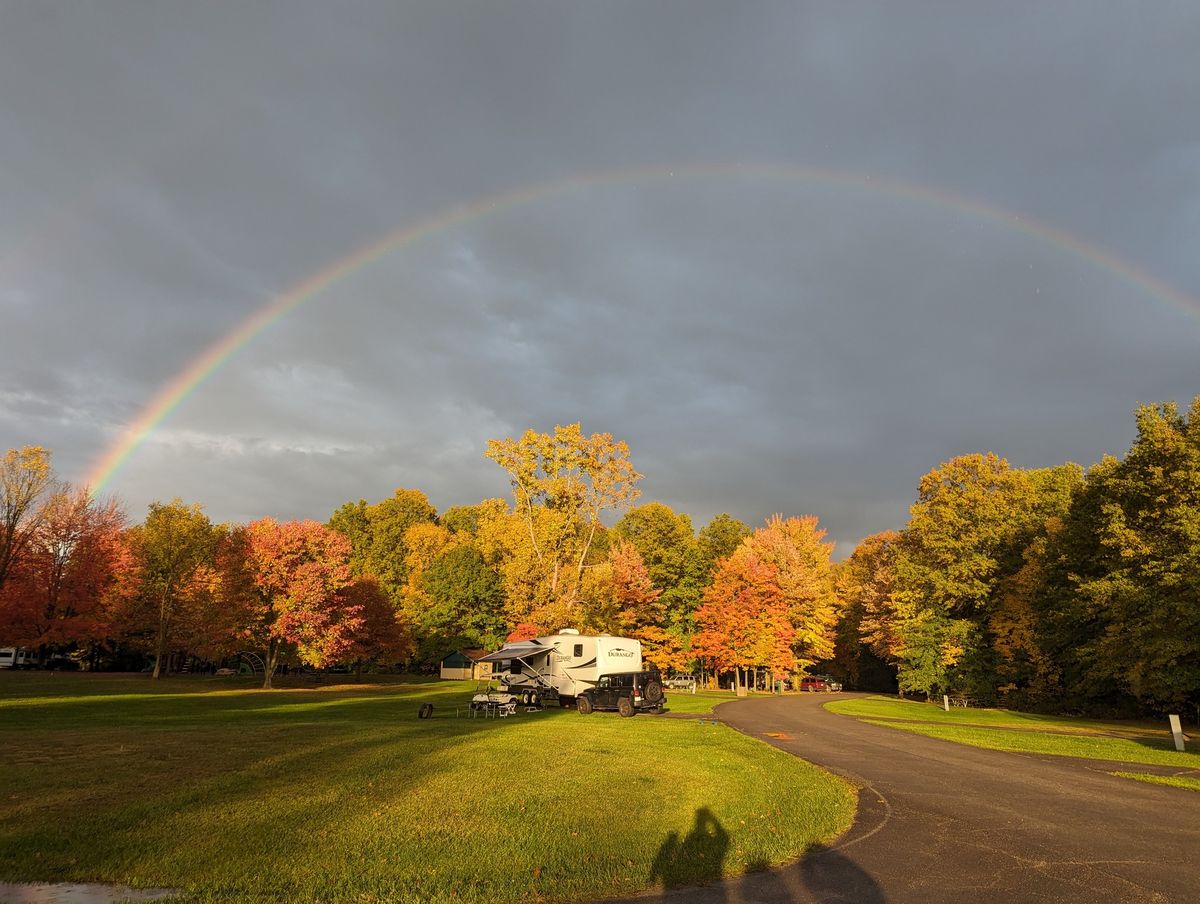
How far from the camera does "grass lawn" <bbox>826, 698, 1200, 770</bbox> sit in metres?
19.7

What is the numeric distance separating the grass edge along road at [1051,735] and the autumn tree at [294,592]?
104 ft

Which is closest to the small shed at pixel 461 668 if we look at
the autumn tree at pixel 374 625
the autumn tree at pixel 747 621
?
the autumn tree at pixel 374 625

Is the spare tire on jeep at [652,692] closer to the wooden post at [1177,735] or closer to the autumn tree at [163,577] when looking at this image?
the wooden post at [1177,735]

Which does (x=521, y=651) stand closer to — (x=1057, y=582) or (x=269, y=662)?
(x=269, y=662)

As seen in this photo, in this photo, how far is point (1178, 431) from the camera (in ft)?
100

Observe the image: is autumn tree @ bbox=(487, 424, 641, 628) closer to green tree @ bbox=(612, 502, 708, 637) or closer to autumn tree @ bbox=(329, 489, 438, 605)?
green tree @ bbox=(612, 502, 708, 637)

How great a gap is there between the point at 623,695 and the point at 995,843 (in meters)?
22.0

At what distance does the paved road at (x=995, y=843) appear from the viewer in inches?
293

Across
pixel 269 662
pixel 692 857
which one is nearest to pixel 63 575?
pixel 269 662

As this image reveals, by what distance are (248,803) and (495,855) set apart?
441cm

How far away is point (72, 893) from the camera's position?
6531mm

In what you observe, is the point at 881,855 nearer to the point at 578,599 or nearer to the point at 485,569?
the point at 578,599

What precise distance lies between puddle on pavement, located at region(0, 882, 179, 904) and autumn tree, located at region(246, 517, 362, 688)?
3930 centimetres

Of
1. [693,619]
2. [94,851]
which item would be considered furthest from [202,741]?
[693,619]
